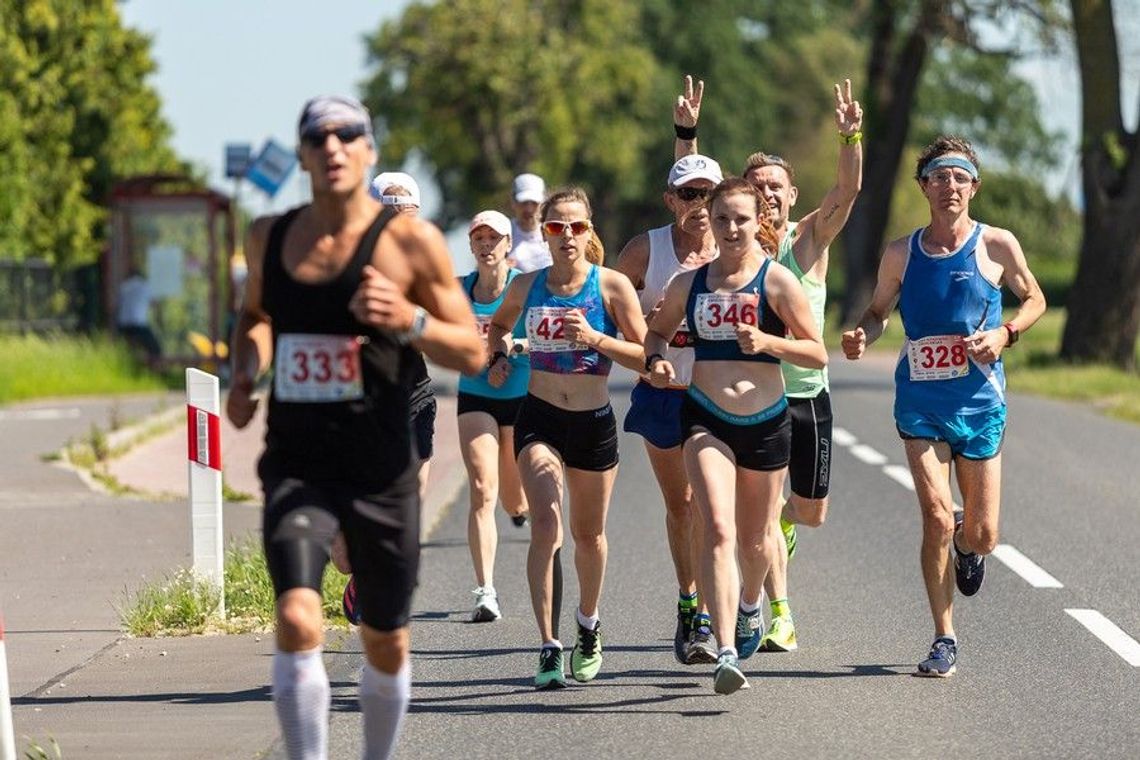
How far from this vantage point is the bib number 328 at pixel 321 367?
20.7ft

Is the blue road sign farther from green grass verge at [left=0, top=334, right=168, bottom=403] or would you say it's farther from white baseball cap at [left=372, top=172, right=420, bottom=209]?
white baseball cap at [left=372, top=172, right=420, bottom=209]

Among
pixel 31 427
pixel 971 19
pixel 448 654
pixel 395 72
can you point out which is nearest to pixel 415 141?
pixel 395 72

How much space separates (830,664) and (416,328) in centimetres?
358

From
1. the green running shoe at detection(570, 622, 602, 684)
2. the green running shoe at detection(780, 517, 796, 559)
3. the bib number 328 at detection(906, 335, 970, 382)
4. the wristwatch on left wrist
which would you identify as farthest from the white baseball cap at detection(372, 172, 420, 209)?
the wristwatch on left wrist

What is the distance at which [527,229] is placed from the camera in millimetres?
12375

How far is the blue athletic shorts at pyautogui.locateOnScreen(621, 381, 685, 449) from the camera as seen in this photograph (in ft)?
30.7

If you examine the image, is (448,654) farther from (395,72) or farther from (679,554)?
(395,72)

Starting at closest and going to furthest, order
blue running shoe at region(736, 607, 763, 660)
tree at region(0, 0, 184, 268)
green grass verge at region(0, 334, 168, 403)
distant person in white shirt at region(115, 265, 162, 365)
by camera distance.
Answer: blue running shoe at region(736, 607, 763, 660) → green grass verge at region(0, 334, 168, 403) → tree at region(0, 0, 184, 268) → distant person in white shirt at region(115, 265, 162, 365)

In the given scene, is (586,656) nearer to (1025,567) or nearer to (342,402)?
(342,402)

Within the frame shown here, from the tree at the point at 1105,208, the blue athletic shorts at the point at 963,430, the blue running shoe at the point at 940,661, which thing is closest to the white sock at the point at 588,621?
the blue running shoe at the point at 940,661

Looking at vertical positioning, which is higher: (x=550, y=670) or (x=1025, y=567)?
(x=550, y=670)

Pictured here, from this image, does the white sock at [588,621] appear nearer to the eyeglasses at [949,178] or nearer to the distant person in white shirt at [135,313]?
the eyeglasses at [949,178]

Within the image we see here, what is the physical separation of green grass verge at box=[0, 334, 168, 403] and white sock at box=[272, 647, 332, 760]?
22228 mm

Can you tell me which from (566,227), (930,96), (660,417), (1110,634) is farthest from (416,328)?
(930,96)
